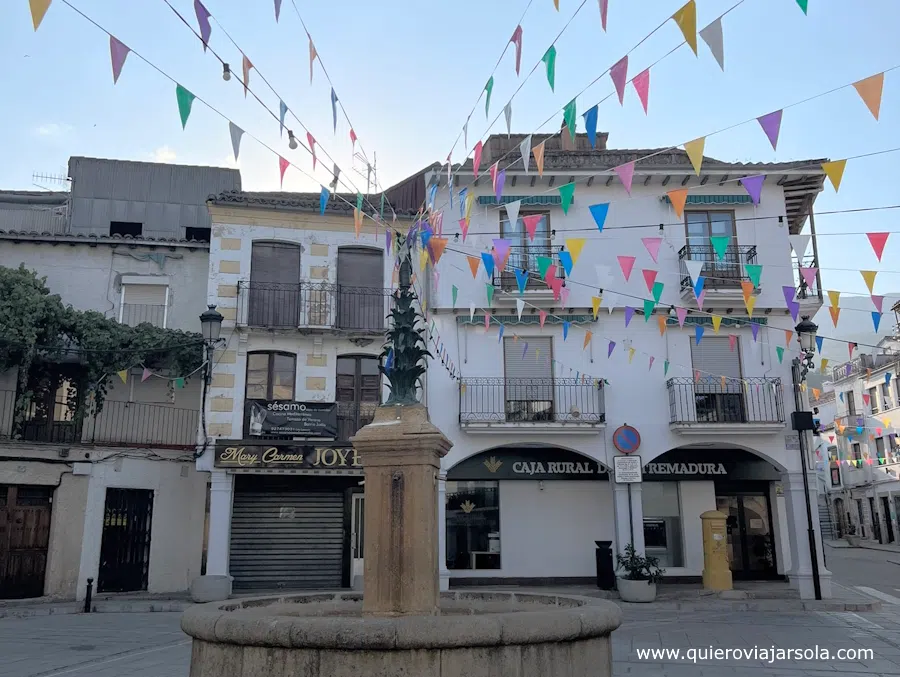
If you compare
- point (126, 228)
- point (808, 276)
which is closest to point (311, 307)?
point (126, 228)

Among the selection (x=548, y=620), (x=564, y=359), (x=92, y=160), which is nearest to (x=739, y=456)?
(x=564, y=359)

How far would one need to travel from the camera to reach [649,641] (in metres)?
12.1

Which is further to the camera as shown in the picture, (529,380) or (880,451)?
(880,451)

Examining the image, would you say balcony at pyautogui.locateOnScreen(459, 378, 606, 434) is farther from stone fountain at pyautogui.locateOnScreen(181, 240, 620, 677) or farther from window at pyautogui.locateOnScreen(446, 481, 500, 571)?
stone fountain at pyautogui.locateOnScreen(181, 240, 620, 677)

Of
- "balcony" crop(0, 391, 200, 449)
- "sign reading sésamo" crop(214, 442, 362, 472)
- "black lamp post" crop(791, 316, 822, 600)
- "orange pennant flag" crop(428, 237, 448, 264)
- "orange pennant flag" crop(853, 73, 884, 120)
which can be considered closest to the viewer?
"orange pennant flag" crop(853, 73, 884, 120)

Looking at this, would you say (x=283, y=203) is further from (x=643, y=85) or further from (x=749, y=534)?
(x=749, y=534)

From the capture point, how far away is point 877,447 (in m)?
47.2

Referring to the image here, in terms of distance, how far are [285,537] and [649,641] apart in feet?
33.9

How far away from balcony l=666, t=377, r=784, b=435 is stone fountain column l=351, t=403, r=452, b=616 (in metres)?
12.2

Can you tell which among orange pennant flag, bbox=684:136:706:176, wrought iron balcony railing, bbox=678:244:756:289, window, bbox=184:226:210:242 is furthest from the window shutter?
window, bbox=184:226:210:242

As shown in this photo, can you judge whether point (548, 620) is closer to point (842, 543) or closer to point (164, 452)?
point (164, 452)

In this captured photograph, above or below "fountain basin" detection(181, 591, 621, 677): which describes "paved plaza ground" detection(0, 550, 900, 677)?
below

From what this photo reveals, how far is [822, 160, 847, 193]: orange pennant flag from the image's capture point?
8.77m

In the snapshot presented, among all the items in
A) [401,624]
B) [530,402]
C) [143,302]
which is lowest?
[401,624]
